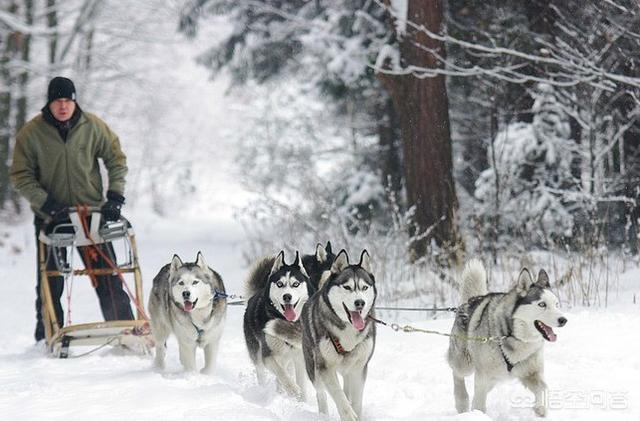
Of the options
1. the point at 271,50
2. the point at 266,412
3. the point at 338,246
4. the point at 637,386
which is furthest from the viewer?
the point at 271,50

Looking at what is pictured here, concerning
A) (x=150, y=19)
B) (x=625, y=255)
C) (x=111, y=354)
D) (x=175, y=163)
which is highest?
(x=150, y=19)

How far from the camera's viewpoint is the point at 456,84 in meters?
11.4

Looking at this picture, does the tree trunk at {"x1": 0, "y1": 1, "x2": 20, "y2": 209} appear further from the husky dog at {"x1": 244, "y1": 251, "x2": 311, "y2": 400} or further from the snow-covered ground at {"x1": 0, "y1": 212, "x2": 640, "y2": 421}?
the husky dog at {"x1": 244, "y1": 251, "x2": 311, "y2": 400}

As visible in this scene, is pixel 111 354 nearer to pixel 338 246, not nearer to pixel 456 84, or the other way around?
pixel 338 246

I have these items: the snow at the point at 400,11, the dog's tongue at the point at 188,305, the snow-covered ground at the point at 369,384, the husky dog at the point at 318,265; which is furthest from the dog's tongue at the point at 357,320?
the snow at the point at 400,11

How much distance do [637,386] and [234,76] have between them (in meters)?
9.46

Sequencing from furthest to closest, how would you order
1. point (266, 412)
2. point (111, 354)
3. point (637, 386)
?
1. point (111, 354)
2. point (637, 386)
3. point (266, 412)

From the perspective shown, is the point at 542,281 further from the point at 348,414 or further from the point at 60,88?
the point at 60,88

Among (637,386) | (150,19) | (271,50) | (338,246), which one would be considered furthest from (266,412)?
(150,19)

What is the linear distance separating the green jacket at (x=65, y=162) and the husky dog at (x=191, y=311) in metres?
1.24

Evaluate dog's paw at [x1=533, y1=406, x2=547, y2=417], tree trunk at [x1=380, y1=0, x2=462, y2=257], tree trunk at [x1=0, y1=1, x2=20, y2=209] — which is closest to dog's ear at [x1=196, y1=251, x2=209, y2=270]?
dog's paw at [x1=533, y1=406, x2=547, y2=417]

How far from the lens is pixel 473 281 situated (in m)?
4.71

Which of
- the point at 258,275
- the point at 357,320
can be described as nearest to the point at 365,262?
the point at 357,320

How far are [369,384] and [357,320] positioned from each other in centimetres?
109
